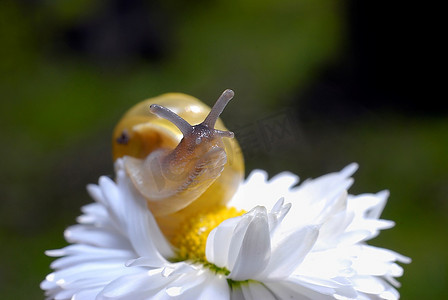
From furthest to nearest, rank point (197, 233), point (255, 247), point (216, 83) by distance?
point (216, 83)
point (197, 233)
point (255, 247)

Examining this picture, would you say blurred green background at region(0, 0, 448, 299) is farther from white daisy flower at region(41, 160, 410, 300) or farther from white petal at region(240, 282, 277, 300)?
white petal at region(240, 282, 277, 300)

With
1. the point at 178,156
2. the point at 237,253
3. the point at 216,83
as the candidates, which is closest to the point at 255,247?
the point at 237,253

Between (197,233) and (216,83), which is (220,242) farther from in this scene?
(216,83)

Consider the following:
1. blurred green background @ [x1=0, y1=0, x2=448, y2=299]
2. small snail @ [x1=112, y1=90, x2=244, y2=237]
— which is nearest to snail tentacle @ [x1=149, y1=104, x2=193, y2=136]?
small snail @ [x1=112, y1=90, x2=244, y2=237]

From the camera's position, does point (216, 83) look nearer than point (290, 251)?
No

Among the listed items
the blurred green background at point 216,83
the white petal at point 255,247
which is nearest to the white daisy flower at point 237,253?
the white petal at point 255,247

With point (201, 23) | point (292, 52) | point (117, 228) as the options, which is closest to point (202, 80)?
point (201, 23)

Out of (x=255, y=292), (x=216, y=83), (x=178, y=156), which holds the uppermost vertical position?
(x=216, y=83)

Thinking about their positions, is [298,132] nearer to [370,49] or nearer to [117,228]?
[370,49]

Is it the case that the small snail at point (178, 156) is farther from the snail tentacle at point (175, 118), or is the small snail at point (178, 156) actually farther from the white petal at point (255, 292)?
the white petal at point (255, 292)
